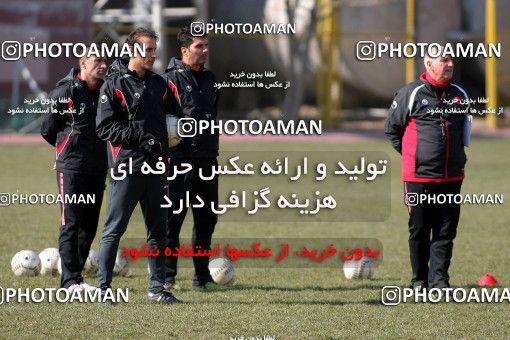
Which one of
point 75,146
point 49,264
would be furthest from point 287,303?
point 49,264

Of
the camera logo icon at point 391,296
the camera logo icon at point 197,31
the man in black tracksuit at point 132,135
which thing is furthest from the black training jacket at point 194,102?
the camera logo icon at point 391,296

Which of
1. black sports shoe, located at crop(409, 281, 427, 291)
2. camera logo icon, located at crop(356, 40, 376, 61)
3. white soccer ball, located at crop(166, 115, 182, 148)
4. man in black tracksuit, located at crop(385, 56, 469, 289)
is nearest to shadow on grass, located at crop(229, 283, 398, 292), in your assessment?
black sports shoe, located at crop(409, 281, 427, 291)

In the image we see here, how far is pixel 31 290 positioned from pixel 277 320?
94.9 inches

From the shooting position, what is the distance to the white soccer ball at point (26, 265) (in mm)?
10297

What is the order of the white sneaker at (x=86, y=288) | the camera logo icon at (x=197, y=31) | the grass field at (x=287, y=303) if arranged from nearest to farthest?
1. the grass field at (x=287, y=303)
2. the white sneaker at (x=86, y=288)
3. the camera logo icon at (x=197, y=31)

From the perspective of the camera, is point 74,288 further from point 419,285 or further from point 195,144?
point 419,285

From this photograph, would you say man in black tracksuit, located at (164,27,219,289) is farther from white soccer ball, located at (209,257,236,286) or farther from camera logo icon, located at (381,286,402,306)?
camera logo icon, located at (381,286,402,306)

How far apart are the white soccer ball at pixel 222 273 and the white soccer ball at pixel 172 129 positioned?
1.53 metres

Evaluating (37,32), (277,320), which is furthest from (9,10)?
(277,320)

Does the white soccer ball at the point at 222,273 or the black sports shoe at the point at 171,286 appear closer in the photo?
the black sports shoe at the point at 171,286

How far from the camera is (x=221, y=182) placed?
18875mm

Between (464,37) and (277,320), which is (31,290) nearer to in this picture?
(277,320)

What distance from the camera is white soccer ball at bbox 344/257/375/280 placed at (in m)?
10.5

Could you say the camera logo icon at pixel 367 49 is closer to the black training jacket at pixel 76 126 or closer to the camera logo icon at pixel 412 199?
the camera logo icon at pixel 412 199
